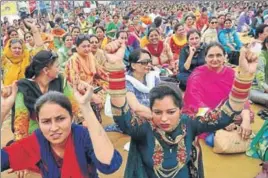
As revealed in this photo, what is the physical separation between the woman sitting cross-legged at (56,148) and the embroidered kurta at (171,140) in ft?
0.83

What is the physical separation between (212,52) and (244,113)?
62 centimetres

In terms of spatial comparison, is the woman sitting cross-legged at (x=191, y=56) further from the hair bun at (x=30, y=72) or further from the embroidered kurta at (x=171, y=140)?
the embroidered kurta at (x=171, y=140)

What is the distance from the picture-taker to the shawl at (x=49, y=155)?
5.94 feet

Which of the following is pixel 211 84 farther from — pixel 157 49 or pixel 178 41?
pixel 178 41

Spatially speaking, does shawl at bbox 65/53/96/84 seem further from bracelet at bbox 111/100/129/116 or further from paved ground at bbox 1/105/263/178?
bracelet at bbox 111/100/129/116

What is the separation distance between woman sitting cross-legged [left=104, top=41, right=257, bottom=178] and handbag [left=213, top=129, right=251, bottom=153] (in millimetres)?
1470

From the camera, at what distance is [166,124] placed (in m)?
1.94

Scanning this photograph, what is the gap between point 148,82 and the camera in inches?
134

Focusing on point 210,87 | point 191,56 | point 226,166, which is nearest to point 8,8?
point 191,56

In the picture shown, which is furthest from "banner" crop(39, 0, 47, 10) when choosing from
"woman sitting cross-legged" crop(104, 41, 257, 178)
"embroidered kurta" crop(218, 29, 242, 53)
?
"woman sitting cross-legged" crop(104, 41, 257, 178)

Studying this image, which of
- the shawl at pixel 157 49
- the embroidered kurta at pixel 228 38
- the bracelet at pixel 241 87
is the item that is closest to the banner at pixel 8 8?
the shawl at pixel 157 49

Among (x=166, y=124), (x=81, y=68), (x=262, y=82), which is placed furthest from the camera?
(x=262, y=82)

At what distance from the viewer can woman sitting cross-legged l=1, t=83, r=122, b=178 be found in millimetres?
1785

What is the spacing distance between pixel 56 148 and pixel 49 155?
0.05m
